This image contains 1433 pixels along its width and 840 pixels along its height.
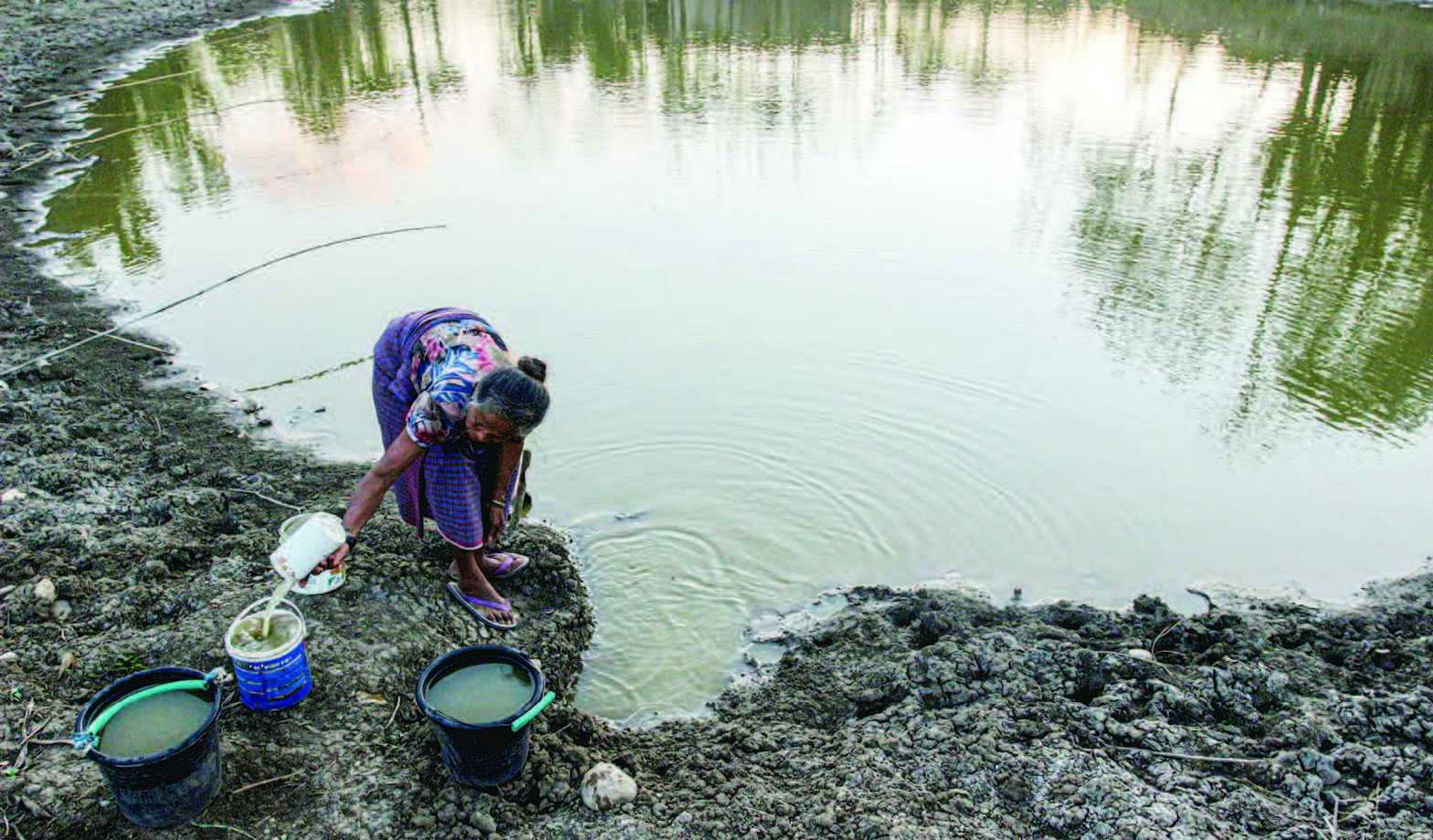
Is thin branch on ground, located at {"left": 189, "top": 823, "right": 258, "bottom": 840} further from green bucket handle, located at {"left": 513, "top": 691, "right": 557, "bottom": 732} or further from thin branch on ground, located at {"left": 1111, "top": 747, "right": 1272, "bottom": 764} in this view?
thin branch on ground, located at {"left": 1111, "top": 747, "right": 1272, "bottom": 764}

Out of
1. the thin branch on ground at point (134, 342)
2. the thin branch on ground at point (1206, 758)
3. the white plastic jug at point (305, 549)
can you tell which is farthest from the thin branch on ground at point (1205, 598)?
the thin branch on ground at point (134, 342)

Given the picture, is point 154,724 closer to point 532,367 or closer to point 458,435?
point 458,435

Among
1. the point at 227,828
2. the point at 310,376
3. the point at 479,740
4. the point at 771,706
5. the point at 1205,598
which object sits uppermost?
the point at 479,740

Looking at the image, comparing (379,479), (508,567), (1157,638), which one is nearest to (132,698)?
(379,479)

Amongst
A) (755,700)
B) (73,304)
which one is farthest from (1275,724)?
(73,304)

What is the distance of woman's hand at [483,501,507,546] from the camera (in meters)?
3.15

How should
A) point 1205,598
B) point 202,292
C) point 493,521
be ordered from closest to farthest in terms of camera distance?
point 493,521
point 1205,598
point 202,292

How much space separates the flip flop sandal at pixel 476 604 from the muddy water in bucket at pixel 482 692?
599 millimetres

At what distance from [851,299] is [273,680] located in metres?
4.62

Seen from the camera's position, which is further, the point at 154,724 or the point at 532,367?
the point at 532,367

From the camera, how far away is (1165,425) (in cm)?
507

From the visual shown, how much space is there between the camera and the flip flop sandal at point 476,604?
3227 mm

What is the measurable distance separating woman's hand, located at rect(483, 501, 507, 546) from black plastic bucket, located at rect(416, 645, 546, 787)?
65cm

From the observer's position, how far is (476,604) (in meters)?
3.24
